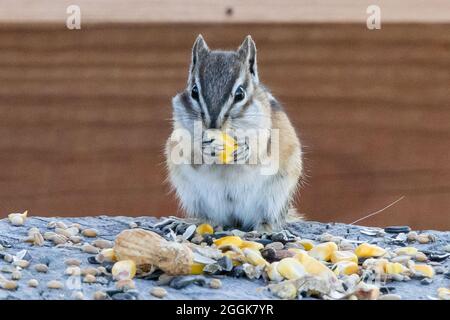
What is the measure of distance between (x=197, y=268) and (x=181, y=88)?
0.82 metres

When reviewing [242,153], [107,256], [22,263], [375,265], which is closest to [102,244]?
[107,256]

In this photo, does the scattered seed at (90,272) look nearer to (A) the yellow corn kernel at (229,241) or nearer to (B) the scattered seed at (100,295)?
(B) the scattered seed at (100,295)

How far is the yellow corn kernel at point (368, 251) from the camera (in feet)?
9.53

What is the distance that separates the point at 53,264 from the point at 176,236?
448 millimetres

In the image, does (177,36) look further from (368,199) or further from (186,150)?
(368,199)

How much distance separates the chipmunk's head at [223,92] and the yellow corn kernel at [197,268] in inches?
17.2

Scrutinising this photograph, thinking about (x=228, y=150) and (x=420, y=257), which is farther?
(x=228, y=150)

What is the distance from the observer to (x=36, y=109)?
11.4ft

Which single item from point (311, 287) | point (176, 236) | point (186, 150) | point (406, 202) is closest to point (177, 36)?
point (186, 150)

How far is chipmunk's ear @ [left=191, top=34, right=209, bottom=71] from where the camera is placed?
3086 mm

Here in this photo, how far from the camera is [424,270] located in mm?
2791

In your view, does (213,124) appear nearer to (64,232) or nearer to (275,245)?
(275,245)
